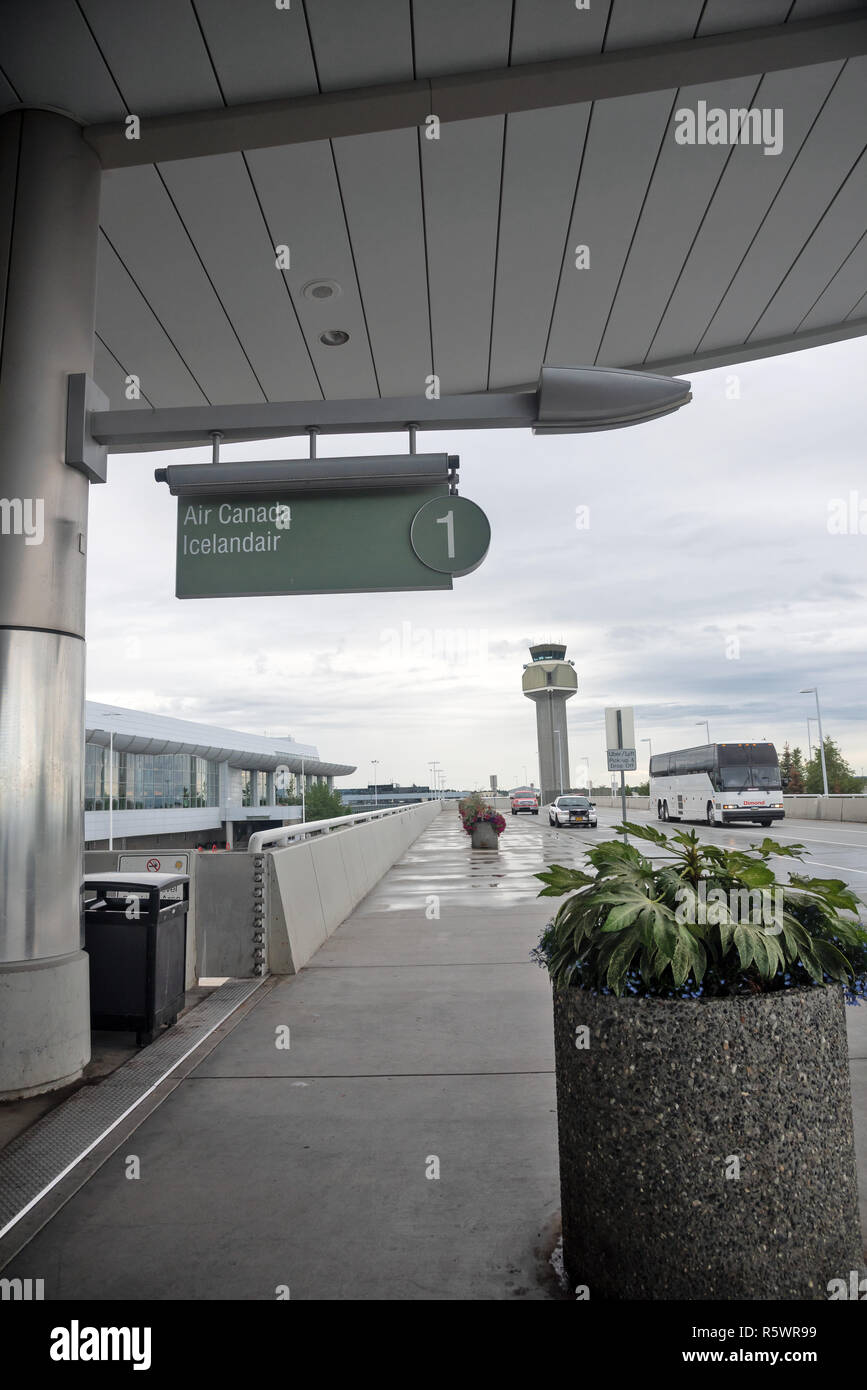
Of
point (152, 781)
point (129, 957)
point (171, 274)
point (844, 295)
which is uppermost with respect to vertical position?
point (844, 295)

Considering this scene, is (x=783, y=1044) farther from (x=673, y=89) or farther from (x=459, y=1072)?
(x=673, y=89)

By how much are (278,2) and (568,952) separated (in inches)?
202

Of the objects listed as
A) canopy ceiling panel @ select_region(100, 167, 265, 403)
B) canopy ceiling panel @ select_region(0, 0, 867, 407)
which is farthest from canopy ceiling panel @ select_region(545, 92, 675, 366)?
canopy ceiling panel @ select_region(100, 167, 265, 403)

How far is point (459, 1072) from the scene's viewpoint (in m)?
5.05

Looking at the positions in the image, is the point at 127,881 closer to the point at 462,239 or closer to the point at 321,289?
the point at 321,289

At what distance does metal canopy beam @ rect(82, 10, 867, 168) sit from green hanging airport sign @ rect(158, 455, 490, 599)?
2064 mm

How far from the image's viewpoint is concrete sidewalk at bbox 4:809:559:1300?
2971 mm

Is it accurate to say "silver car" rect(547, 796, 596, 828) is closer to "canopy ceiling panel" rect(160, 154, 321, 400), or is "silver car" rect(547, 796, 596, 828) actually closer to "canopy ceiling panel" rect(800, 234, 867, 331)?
"canopy ceiling panel" rect(800, 234, 867, 331)

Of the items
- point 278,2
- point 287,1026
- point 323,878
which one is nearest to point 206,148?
point 278,2

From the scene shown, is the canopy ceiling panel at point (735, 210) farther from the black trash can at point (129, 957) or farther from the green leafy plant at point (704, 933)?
the black trash can at point (129, 957)

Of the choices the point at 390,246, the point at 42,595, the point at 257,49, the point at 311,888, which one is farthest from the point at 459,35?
the point at 311,888

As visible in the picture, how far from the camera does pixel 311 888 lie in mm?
9258

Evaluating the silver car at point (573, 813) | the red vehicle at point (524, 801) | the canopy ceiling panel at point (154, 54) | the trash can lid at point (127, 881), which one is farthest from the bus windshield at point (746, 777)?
the red vehicle at point (524, 801)

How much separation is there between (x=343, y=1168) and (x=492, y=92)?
236 inches
